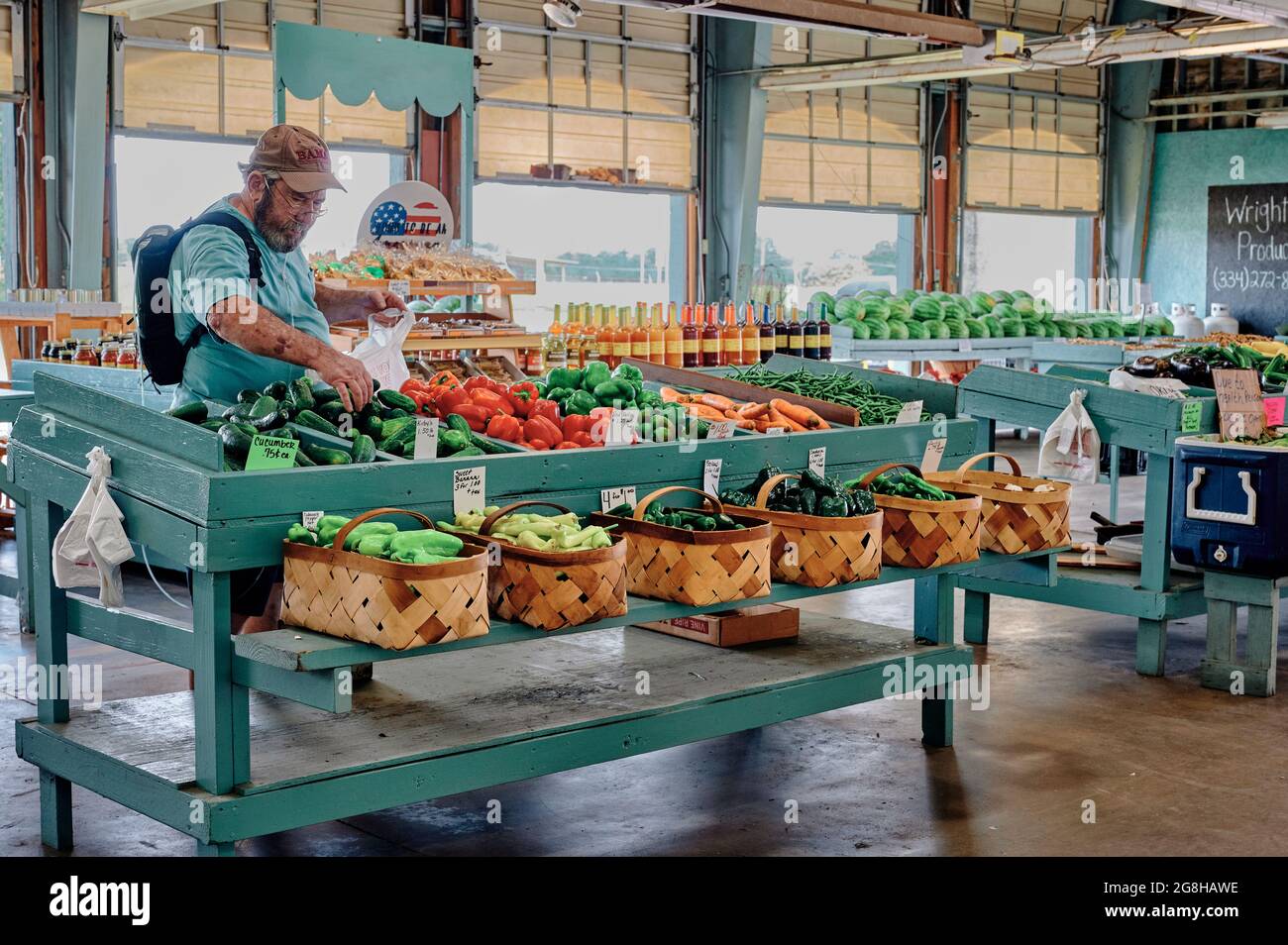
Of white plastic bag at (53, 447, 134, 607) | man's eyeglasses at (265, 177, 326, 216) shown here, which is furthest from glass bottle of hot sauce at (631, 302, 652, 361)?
white plastic bag at (53, 447, 134, 607)

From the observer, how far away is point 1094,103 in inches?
706

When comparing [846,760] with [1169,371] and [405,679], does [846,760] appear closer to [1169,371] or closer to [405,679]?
[405,679]

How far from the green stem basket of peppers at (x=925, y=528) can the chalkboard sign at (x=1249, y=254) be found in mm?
14037

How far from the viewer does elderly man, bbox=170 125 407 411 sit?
3900mm

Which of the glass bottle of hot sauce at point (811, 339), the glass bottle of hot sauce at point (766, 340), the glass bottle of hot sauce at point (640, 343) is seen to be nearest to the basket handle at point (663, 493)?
the glass bottle of hot sauce at point (640, 343)

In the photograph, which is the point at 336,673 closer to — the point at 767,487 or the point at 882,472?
the point at 767,487

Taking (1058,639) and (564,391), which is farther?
(1058,639)

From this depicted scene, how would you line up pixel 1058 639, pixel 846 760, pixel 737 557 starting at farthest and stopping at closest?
pixel 1058 639 < pixel 846 760 < pixel 737 557

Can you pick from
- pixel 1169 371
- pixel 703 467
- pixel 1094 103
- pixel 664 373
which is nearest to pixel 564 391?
pixel 703 467

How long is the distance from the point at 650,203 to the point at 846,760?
11.1m

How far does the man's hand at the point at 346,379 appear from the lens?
3959 millimetres

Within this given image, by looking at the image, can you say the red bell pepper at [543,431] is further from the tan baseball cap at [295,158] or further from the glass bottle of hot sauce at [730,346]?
the glass bottle of hot sauce at [730,346]

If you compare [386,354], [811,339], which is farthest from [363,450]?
[811,339]

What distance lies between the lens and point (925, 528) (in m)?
4.22
